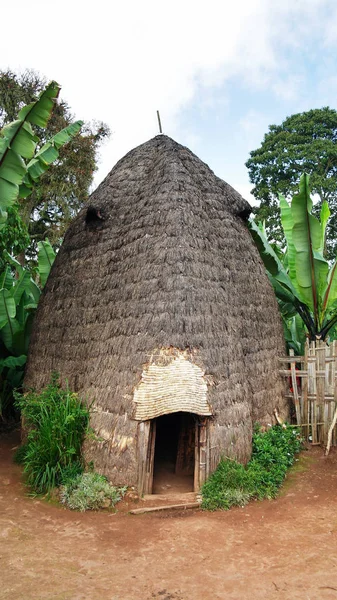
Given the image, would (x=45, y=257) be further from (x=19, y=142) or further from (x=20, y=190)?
(x=19, y=142)

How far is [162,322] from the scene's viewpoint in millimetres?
6594

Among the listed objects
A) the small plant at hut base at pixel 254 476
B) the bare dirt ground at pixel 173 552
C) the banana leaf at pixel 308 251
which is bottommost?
the bare dirt ground at pixel 173 552

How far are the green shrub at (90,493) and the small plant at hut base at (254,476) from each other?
115cm

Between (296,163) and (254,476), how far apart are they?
60.6 feet

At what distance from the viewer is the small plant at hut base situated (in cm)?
601

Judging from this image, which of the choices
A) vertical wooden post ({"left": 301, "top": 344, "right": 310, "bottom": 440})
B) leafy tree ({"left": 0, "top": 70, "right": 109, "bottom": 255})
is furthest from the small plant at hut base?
leafy tree ({"left": 0, "top": 70, "right": 109, "bottom": 255})

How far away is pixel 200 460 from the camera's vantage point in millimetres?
6262

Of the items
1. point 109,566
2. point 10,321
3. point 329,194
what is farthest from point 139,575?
point 329,194

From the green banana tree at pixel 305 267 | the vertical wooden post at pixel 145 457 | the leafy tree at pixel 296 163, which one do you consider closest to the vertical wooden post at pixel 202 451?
the vertical wooden post at pixel 145 457

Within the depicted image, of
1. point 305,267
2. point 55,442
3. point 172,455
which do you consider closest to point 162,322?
point 55,442

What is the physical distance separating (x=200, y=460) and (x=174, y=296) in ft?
7.18

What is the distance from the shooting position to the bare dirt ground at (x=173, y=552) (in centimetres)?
420

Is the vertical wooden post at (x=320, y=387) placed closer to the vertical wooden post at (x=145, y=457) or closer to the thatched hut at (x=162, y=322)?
the thatched hut at (x=162, y=322)

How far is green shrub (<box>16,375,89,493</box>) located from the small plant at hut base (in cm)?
Result: 184
